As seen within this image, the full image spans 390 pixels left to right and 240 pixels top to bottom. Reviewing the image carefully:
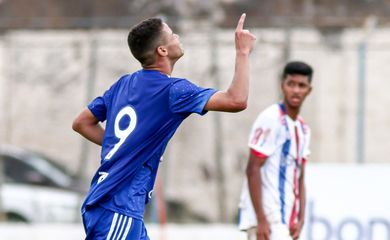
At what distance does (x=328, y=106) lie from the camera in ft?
44.4

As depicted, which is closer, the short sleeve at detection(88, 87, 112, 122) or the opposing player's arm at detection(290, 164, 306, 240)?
the short sleeve at detection(88, 87, 112, 122)

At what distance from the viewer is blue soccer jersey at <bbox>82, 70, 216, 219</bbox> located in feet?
19.1

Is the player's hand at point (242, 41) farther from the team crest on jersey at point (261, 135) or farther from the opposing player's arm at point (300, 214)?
the opposing player's arm at point (300, 214)

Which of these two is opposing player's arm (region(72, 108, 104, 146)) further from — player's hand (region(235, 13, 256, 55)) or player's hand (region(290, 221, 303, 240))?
player's hand (region(290, 221, 303, 240))

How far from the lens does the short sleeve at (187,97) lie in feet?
18.7

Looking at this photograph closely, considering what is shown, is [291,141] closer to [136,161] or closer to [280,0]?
[136,161]

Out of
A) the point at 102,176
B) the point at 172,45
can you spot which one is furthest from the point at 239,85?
the point at 102,176


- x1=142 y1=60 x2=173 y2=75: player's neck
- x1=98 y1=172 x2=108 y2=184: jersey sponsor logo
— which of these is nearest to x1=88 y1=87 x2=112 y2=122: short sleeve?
x1=142 y1=60 x2=173 y2=75: player's neck

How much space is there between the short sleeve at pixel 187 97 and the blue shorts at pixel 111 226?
61 cm

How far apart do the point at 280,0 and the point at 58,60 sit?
2.82m

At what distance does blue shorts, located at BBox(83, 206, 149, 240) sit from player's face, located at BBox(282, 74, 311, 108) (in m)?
2.47

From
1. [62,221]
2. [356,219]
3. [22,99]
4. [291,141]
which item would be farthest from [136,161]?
[22,99]

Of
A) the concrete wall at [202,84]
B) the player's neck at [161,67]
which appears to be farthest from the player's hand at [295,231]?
the concrete wall at [202,84]

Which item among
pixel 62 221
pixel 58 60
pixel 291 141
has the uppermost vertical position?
pixel 58 60
